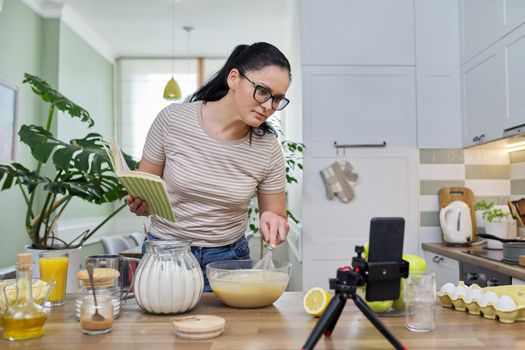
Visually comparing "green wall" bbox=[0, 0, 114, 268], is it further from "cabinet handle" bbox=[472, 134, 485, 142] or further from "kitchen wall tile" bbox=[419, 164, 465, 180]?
"cabinet handle" bbox=[472, 134, 485, 142]

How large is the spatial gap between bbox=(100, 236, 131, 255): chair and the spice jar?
311 centimetres

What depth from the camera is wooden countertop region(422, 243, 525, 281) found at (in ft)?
6.90

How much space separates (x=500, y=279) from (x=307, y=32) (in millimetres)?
1891

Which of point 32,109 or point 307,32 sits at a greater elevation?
point 307,32

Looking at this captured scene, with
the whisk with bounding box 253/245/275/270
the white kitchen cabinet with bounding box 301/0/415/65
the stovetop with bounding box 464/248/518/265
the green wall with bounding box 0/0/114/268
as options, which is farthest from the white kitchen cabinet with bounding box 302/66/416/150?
the green wall with bounding box 0/0/114/268

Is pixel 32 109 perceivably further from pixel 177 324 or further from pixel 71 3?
pixel 177 324

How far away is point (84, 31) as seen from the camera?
5176 millimetres

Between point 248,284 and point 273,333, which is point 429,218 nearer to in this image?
point 248,284

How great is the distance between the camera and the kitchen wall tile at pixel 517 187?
3.09 m

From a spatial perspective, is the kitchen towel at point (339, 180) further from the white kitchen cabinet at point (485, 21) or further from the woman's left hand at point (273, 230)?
the woman's left hand at point (273, 230)

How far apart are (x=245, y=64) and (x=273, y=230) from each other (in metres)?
0.53

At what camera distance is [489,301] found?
1103mm

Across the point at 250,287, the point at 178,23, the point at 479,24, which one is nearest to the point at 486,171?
the point at 479,24

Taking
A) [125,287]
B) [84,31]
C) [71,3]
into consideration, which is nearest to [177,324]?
[125,287]
